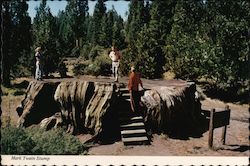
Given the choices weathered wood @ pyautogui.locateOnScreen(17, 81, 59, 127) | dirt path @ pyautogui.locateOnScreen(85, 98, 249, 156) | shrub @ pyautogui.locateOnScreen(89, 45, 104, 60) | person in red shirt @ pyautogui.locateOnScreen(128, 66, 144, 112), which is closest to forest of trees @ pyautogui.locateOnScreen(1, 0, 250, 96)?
weathered wood @ pyautogui.locateOnScreen(17, 81, 59, 127)

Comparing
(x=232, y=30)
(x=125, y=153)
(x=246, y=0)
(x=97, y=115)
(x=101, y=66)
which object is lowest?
(x=125, y=153)

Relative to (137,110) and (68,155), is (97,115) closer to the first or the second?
(137,110)

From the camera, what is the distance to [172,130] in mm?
17094

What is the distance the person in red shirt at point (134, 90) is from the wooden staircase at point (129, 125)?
32 centimetres

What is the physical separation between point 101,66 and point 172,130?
742cm

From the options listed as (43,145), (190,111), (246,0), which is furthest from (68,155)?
(246,0)

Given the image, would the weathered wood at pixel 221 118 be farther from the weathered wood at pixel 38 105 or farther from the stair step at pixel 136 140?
the weathered wood at pixel 38 105

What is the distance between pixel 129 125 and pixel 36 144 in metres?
4.28

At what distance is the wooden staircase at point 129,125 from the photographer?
15.0m

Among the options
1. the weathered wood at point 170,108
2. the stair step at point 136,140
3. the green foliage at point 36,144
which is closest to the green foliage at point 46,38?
the weathered wood at point 170,108

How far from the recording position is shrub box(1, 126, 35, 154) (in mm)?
11711

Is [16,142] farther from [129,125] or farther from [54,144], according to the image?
[129,125]

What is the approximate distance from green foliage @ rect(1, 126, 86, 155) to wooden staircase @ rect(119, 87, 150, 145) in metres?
2.01

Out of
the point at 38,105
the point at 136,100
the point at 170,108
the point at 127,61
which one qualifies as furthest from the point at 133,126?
the point at 127,61
